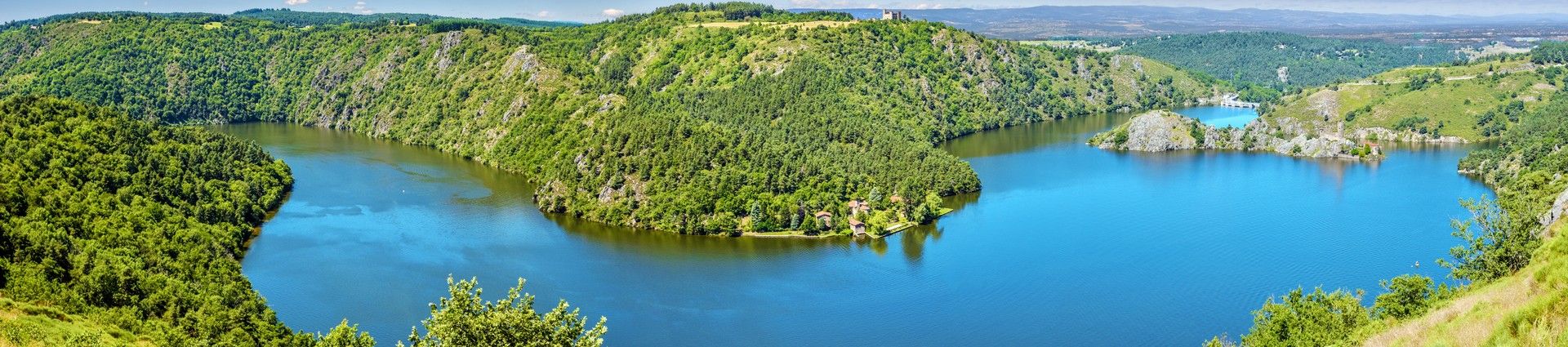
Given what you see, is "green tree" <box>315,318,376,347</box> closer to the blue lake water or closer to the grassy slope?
the grassy slope

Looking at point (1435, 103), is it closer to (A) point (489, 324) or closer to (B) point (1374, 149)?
(B) point (1374, 149)

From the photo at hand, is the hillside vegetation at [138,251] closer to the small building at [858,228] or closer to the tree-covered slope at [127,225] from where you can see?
the tree-covered slope at [127,225]

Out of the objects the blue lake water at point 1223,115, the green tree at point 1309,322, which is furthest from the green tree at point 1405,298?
the blue lake water at point 1223,115

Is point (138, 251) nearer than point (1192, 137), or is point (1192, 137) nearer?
point (138, 251)

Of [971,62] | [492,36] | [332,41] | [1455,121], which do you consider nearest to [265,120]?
[332,41]

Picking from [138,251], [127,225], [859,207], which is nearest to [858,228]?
[859,207]

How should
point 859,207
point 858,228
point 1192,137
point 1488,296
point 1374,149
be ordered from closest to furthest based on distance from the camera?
point 1488,296, point 858,228, point 859,207, point 1374,149, point 1192,137
